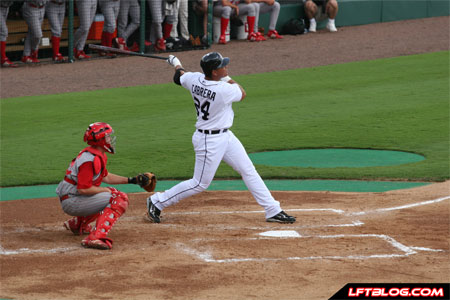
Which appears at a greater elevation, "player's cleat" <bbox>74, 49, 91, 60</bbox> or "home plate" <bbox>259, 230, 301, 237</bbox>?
"home plate" <bbox>259, 230, 301, 237</bbox>

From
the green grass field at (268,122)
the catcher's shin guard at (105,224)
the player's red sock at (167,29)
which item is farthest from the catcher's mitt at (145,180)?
the player's red sock at (167,29)

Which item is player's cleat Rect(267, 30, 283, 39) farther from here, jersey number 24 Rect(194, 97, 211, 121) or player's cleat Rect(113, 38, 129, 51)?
jersey number 24 Rect(194, 97, 211, 121)

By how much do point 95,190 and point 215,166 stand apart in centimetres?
119

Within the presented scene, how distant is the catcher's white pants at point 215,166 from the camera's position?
25.3ft

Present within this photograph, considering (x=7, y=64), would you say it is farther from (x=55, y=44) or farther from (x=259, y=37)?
(x=259, y=37)

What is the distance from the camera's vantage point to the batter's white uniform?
7.63 m

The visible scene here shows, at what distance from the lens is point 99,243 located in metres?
7.04

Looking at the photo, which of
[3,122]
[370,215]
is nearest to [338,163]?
[370,215]

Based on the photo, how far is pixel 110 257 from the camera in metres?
6.87

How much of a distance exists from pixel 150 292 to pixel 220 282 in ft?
1.72

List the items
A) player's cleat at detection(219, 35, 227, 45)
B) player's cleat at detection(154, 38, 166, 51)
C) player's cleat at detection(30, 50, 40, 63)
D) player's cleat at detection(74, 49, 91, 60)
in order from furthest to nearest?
player's cleat at detection(219, 35, 227, 45) → player's cleat at detection(154, 38, 166, 51) → player's cleat at detection(74, 49, 91, 60) → player's cleat at detection(30, 50, 40, 63)

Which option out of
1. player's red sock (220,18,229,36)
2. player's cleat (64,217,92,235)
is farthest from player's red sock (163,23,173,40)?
player's cleat (64,217,92,235)

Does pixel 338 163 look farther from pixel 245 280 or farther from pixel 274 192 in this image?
pixel 245 280

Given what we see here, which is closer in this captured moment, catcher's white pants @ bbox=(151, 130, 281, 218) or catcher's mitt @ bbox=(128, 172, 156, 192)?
catcher's mitt @ bbox=(128, 172, 156, 192)
